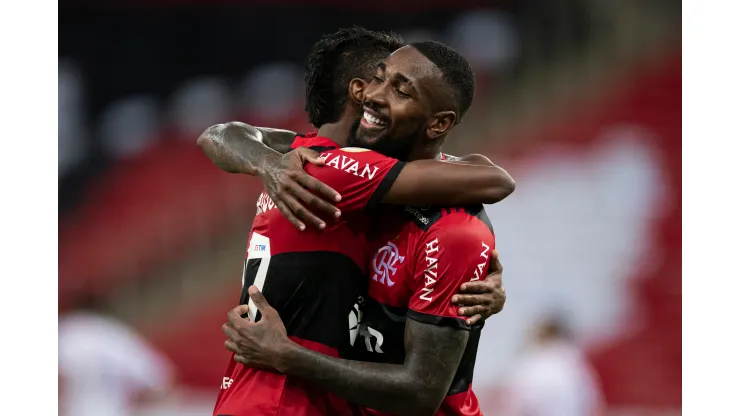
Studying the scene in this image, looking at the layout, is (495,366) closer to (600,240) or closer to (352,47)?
(600,240)

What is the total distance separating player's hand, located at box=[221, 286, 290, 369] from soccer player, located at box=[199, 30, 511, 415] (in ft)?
0.14

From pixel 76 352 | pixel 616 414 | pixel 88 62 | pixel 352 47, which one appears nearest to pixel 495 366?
pixel 616 414

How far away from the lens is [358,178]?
6.61 feet

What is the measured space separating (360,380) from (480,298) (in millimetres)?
379

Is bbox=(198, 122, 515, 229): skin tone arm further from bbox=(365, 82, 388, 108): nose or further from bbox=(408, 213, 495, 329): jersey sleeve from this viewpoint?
bbox=(365, 82, 388, 108): nose

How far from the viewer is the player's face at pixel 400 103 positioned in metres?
2.18

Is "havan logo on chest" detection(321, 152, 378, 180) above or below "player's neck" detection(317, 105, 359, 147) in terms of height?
below

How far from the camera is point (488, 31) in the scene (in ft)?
18.6

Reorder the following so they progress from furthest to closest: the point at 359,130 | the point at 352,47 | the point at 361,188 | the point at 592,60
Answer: the point at 592,60
the point at 352,47
the point at 359,130
the point at 361,188

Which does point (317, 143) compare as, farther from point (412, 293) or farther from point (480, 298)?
point (480, 298)

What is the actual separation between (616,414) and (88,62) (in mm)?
4604

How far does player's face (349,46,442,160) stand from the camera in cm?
218

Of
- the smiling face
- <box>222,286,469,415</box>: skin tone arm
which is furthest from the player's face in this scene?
<box>222,286,469,415</box>: skin tone arm

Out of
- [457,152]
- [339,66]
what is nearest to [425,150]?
[339,66]
